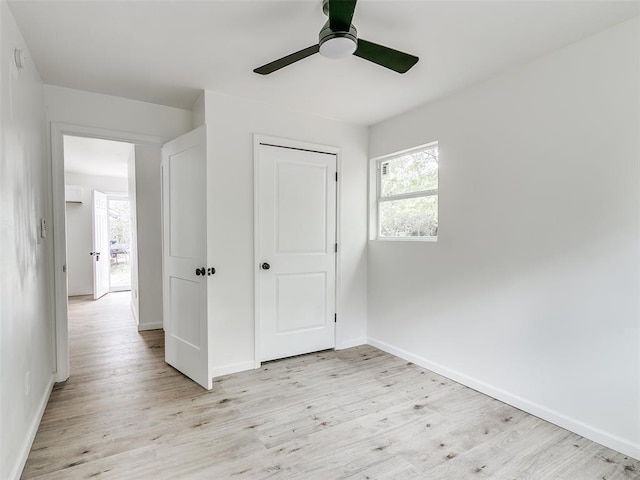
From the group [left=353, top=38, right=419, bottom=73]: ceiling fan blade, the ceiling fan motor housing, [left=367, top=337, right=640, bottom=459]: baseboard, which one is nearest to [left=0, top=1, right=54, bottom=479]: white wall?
the ceiling fan motor housing

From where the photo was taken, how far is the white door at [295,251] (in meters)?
3.21

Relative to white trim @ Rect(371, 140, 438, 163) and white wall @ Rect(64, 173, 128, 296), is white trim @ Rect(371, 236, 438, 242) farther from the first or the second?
white wall @ Rect(64, 173, 128, 296)

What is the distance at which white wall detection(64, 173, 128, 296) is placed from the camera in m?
7.00

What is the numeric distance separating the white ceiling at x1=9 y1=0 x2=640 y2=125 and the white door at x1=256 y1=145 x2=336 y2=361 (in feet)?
2.38

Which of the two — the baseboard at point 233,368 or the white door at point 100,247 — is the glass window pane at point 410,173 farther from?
the white door at point 100,247

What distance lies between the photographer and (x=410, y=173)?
11.1 feet

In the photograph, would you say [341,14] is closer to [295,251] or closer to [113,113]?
[295,251]

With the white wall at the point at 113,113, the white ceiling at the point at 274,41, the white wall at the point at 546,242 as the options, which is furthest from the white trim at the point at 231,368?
the white ceiling at the point at 274,41

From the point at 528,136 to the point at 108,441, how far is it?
326 centimetres

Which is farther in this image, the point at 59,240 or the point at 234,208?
the point at 234,208

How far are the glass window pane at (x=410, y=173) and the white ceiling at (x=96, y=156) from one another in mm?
3308

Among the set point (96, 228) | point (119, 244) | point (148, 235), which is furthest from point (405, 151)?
point (119, 244)

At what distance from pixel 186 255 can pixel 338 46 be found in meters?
2.02

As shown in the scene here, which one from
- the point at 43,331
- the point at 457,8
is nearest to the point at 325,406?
the point at 43,331
